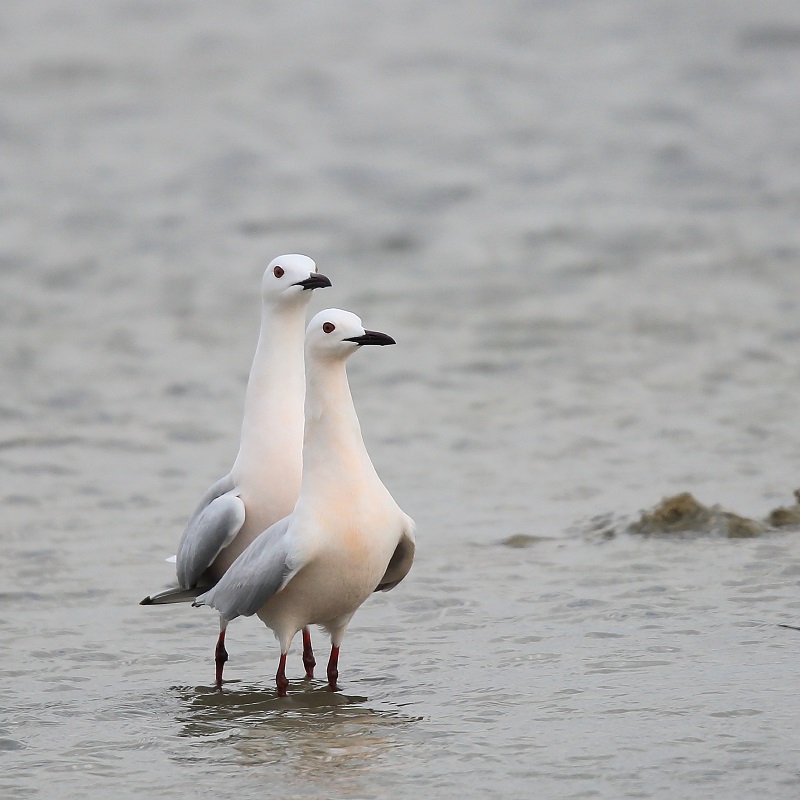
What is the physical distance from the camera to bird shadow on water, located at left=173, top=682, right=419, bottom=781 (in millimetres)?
4824

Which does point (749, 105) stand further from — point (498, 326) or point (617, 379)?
point (617, 379)

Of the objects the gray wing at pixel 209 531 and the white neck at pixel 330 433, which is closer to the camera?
the white neck at pixel 330 433

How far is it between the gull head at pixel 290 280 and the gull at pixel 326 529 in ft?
1.64

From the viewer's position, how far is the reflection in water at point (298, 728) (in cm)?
477

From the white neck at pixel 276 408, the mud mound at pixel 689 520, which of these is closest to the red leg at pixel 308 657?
the white neck at pixel 276 408

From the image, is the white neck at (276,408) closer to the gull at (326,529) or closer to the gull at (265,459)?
the gull at (265,459)

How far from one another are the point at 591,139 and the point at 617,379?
19.5ft

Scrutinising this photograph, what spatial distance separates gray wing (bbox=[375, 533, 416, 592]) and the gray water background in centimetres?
38

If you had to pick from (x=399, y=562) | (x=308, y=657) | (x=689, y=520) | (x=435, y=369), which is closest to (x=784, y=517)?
(x=689, y=520)

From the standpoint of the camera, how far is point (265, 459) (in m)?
5.83

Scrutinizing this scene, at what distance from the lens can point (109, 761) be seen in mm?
4902

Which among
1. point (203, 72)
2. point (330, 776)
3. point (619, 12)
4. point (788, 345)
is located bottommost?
point (330, 776)

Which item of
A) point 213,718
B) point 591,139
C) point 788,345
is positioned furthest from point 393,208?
point 213,718

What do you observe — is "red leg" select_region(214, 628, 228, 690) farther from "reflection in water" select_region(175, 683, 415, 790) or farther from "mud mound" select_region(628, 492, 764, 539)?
"mud mound" select_region(628, 492, 764, 539)
